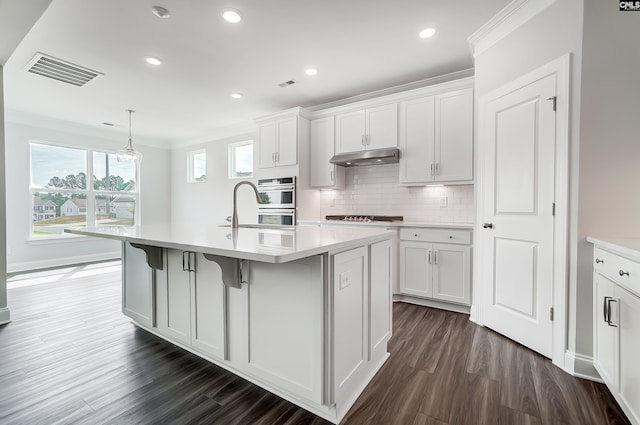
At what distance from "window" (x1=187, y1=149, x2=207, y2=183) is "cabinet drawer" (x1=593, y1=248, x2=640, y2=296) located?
6442 millimetres

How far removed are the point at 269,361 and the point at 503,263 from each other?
6.79 feet

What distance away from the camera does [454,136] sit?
10.6ft

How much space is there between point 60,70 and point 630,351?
5.34 m

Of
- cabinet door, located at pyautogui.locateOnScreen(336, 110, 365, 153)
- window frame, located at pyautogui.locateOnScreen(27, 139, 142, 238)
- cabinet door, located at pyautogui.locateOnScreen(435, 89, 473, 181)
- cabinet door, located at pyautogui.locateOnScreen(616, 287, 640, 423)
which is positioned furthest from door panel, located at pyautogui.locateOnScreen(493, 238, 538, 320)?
window frame, located at pyautogui.locateOnScreen(27, 139, 142, 238)

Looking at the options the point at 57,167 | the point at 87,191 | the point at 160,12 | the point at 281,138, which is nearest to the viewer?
the point at 160,12

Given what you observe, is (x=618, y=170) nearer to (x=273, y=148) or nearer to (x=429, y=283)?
(x=429, y=283)

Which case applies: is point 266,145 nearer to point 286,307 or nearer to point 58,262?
point 286,307

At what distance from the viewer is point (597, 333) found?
5.74 feet

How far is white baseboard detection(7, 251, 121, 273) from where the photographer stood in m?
4.82

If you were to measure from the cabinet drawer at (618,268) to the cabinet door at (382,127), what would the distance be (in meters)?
2.32

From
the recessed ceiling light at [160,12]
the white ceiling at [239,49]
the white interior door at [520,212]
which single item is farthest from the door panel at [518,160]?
the recessed ceiling light at [160,12]

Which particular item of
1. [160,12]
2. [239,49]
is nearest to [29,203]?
[160,12]

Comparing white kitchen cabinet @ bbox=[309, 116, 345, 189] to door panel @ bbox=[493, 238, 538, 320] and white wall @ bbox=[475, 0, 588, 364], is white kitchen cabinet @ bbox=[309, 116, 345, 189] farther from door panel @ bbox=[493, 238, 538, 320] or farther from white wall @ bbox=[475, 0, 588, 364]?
white wall @ bbox=[475, 0, 588, 364]

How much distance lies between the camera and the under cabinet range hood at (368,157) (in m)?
3.54
